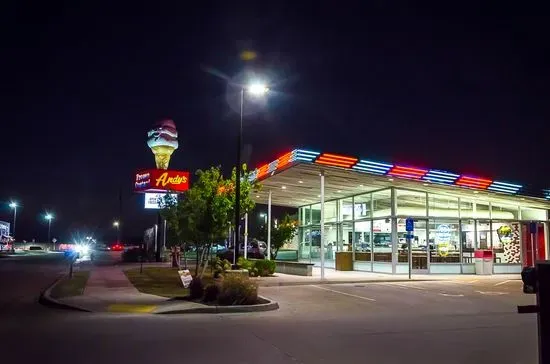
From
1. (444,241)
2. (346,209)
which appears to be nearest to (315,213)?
(346,209)

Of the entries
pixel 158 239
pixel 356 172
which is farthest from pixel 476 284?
pixel 158 239

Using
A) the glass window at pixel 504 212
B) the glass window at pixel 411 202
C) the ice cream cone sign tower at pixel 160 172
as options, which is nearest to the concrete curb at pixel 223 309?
the glass window at pixel 411 202

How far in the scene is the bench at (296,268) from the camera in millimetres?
30562

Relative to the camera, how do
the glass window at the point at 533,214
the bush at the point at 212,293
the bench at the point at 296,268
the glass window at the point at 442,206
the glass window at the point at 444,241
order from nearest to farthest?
1. the bush at the point at 212,293
2. the bench at the point at 296,268
3. the glass window at the point at 444,241
4. the glass window at the point at 442,206
5. the glass window at the point at 533,214

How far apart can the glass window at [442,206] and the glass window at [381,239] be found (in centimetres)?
278

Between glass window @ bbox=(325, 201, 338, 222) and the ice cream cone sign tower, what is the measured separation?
1758 centimetres

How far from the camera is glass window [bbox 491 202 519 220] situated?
3572 centimetres

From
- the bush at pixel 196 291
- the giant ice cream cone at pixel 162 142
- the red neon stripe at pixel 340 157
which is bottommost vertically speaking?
the bush at pixel 196 291

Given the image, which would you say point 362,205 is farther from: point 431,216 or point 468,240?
point 468,240

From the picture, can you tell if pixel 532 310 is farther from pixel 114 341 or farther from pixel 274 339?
pixel 114 341

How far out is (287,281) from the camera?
86.1 ft

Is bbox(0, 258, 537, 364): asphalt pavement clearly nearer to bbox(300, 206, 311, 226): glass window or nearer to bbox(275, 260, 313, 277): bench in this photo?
bbox(275, 260, 313, 277): bench

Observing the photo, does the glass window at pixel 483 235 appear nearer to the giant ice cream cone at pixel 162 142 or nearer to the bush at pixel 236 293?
the bush at pixel 236 293

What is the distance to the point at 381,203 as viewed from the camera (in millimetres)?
35094
